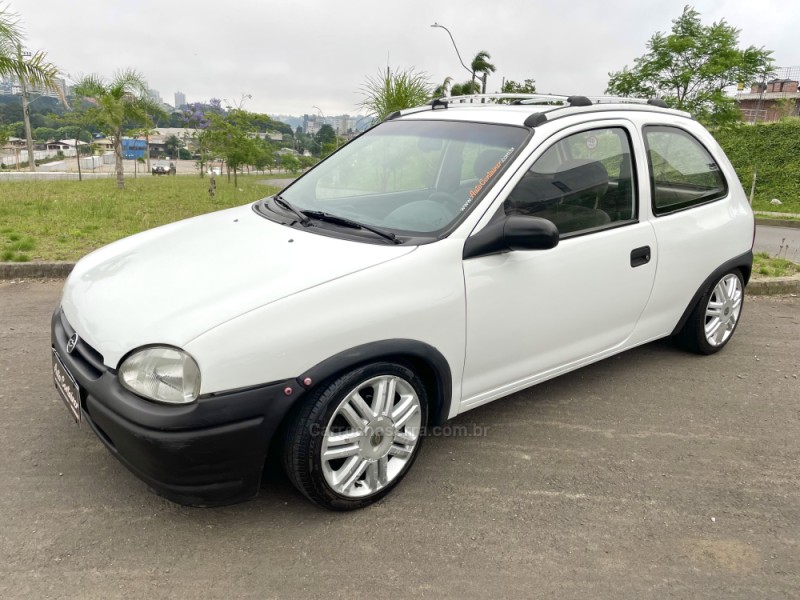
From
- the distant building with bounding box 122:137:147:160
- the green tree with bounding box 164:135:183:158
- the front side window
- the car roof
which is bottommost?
the front side window

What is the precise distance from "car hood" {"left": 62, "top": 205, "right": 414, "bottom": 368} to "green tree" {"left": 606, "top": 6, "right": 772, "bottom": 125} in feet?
53.4

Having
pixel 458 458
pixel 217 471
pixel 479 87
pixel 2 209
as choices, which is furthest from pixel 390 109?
pixel 479 87

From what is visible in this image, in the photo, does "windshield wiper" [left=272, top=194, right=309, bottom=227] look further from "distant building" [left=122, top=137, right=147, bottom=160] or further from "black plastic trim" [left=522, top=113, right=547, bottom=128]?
"distant building" [left=122, top=137, right=147, bottom=160]

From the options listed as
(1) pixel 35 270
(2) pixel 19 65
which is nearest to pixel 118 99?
(2) pixel 19 65

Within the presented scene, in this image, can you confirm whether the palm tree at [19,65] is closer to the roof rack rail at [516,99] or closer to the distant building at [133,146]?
the roof rack rail at [516,99]

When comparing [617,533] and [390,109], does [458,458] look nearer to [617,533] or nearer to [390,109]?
[617,533]

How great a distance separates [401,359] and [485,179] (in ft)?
3.24

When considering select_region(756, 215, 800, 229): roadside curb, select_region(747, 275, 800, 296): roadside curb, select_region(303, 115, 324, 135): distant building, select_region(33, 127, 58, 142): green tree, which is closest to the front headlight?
select_region(747, 275, 800, 296): roadside curb

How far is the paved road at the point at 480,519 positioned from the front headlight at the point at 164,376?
675 millimetres

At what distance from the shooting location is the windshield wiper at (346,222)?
2.75m

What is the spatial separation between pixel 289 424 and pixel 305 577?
1.86ft

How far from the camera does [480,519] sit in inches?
102

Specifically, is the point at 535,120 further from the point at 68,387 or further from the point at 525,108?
the point at 68,387

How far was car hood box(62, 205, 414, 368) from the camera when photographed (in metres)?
2.25
